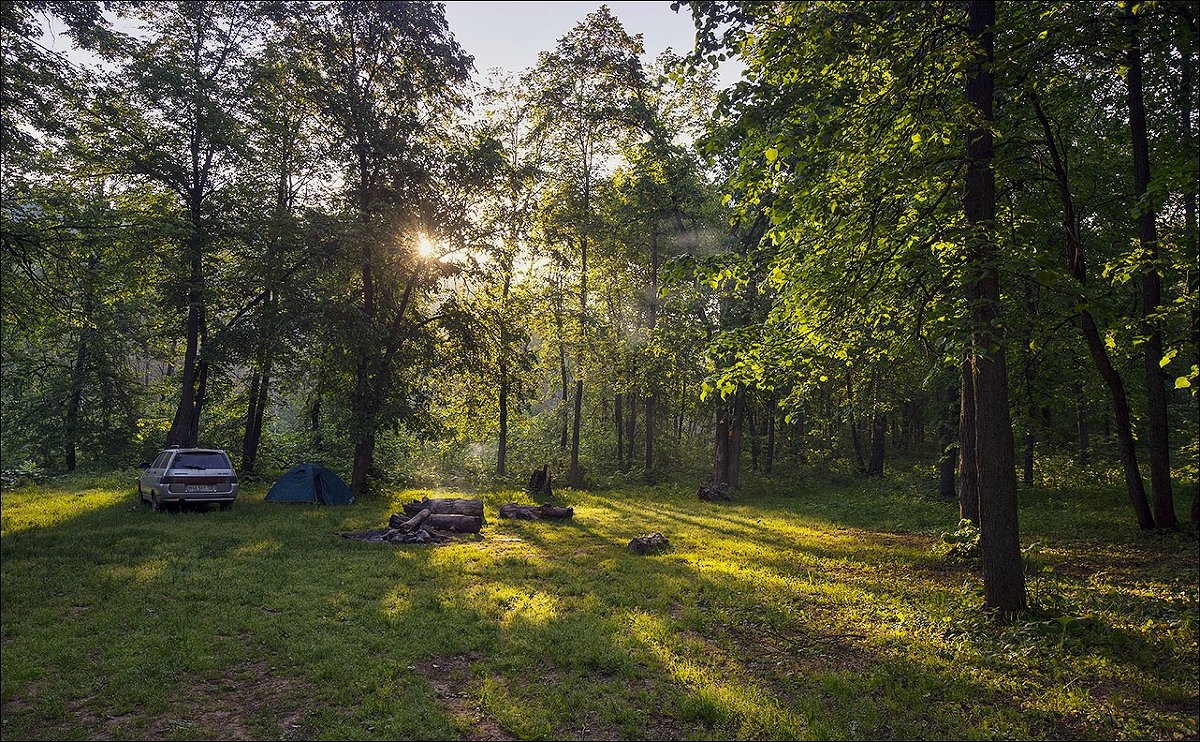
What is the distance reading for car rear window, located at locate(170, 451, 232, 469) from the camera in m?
16.6

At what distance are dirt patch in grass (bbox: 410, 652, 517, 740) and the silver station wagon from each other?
12929 mm

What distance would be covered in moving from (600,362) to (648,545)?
52.2ft

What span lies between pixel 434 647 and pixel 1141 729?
712 cm

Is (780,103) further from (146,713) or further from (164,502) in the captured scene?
(164,502)

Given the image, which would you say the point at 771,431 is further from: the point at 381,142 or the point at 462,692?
the point at 462,692

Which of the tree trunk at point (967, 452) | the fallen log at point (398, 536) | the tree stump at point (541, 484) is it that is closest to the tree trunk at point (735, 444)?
the tree stump at point (541, 484)

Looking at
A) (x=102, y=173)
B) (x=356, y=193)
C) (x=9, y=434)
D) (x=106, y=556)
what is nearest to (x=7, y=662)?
(x=106, y=556)

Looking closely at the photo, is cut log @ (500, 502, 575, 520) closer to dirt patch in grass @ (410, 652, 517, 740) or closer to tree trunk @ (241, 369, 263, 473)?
dirt patch in grass @ (410, 652, 517, 740)

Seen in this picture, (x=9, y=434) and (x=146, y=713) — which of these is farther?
(x=9, y=434)

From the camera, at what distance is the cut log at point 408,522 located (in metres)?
15.3

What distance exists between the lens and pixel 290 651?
23.7 ft

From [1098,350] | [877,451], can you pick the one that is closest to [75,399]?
[1098,350]

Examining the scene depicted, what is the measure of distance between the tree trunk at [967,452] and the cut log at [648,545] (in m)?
6.49

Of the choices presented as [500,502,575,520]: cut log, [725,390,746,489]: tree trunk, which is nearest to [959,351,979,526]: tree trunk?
[500,502,575,520]: cut log
